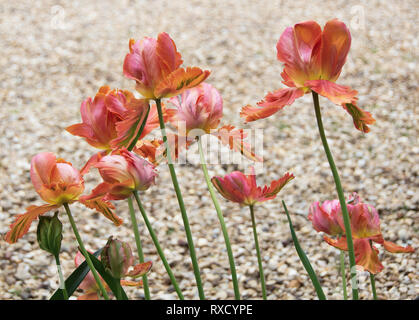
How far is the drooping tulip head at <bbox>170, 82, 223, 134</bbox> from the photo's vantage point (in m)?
0.71

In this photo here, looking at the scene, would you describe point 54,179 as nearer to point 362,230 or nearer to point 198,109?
point 198,109

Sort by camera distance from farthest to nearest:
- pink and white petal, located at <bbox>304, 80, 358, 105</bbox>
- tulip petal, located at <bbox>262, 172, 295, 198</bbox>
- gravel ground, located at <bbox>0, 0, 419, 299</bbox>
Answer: gravel ground, located at <bbox>0, 0, 419, 299</bbox> → tulip petal, located at <bbox>262, 172, 295, 198</bbox> → pink and white petal, located at <bbox>304, 80, 358, 105</bbox>

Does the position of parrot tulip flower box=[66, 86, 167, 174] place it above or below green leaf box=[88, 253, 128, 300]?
above

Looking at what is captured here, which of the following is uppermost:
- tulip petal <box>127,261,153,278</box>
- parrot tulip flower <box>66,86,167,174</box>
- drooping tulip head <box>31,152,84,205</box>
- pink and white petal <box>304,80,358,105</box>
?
parrot tulip flower <box>66,86,167,174</box>

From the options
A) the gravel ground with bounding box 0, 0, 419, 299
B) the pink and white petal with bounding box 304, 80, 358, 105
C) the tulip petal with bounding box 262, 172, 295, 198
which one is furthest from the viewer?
the gravel ground with bounding box 0, 0, 419, 299

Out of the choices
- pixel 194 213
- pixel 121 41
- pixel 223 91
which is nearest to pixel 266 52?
pixel 223 91

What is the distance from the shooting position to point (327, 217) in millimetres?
782

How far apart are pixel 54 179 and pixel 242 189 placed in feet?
0.79

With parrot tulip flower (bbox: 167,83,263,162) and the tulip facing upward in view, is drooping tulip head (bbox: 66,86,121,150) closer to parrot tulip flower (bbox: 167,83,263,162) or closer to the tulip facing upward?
parrot tulip flower (bbox: 167,83,263,162)

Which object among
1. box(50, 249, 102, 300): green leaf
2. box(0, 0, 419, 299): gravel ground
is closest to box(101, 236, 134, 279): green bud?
box(50, 249, 102, 300): green leaf

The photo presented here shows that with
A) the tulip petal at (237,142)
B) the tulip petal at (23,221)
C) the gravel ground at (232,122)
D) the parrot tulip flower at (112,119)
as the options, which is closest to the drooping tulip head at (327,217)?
the tulip petal at (237,142)

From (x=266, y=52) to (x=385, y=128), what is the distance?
111 cm

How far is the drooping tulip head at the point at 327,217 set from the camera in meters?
0.78

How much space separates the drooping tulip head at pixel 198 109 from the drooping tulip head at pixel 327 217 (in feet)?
0.67
